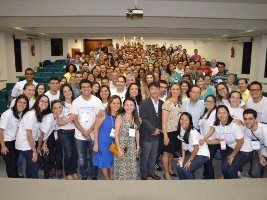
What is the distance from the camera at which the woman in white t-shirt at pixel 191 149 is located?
3.71m

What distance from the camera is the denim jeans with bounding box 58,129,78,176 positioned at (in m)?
3.99

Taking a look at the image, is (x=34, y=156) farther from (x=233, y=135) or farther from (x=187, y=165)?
(x=233, y=135)

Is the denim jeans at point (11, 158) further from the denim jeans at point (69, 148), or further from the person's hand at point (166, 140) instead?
the person's hand at point (166, 140)

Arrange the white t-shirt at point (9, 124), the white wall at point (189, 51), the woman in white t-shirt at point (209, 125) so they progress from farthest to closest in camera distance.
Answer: the white wall at point (189, 51) → the woman in white t-shirt at point (209, 125) → the white t-shirt at point (9, 124)

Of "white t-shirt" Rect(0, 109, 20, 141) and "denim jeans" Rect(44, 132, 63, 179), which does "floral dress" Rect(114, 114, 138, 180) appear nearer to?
"denim jeans" Rect(44, 132, 63, 179)

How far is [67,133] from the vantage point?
399 centimetres

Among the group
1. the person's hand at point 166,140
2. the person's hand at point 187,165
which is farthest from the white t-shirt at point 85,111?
the person's hand at point 187,165

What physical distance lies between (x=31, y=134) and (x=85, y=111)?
808mm

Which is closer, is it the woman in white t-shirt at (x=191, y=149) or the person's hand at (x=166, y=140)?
the woman in white t-shirt at (x=191, y=149)

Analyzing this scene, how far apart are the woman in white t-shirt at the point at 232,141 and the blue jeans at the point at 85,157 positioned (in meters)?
1.92

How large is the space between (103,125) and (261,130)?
220cm

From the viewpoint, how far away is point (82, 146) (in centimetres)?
395

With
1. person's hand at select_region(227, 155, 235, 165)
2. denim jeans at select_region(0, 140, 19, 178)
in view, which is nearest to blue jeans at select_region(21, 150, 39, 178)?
denim jeans at select_region(0, 140, 19, 178)

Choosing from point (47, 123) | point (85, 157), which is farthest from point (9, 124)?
point (85, 157)
